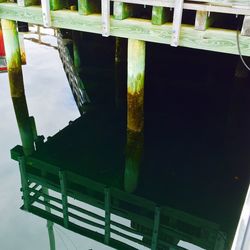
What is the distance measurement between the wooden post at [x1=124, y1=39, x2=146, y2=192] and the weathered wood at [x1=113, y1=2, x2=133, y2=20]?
48 centimetres

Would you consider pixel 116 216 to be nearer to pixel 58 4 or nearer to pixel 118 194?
pixel 118 194

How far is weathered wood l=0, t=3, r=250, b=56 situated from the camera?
517 cm

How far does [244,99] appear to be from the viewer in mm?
9375

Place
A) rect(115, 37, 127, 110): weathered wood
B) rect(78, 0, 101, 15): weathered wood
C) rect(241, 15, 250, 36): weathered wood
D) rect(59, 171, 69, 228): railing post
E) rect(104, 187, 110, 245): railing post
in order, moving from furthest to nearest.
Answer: rect(115, 37, 127, 110): weathered wood
rect(78, 0, 101, 15): weathered wood
rect(59, 171, 69, 228): railing post
rect(104, 187, 110, 245): railing post
rect(241, 15, 250, 36): weathered wood

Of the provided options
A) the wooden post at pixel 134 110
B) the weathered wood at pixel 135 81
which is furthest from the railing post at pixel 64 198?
the weathered wood at pixel 135 81

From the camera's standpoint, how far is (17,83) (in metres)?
8.46

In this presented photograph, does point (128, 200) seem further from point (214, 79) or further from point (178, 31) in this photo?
point (214, 79)

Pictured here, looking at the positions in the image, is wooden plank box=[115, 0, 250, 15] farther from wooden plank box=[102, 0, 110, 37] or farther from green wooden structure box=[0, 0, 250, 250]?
wooden plank box=[102, 0, 110, 37]

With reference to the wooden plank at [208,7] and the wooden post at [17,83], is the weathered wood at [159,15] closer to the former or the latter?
the wooden plank at [208,7]

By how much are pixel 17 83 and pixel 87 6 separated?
11.4 ft

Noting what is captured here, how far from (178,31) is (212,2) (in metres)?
0.76

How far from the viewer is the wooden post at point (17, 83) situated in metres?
7.61

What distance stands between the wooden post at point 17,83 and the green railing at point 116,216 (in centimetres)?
152

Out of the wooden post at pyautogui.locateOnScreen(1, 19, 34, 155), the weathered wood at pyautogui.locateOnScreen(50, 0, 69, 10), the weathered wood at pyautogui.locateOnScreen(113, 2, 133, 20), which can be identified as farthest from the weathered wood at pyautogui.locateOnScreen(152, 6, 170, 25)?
the wooden post at pyautogui.locateOnScreen(1, 19, 34, 155)
